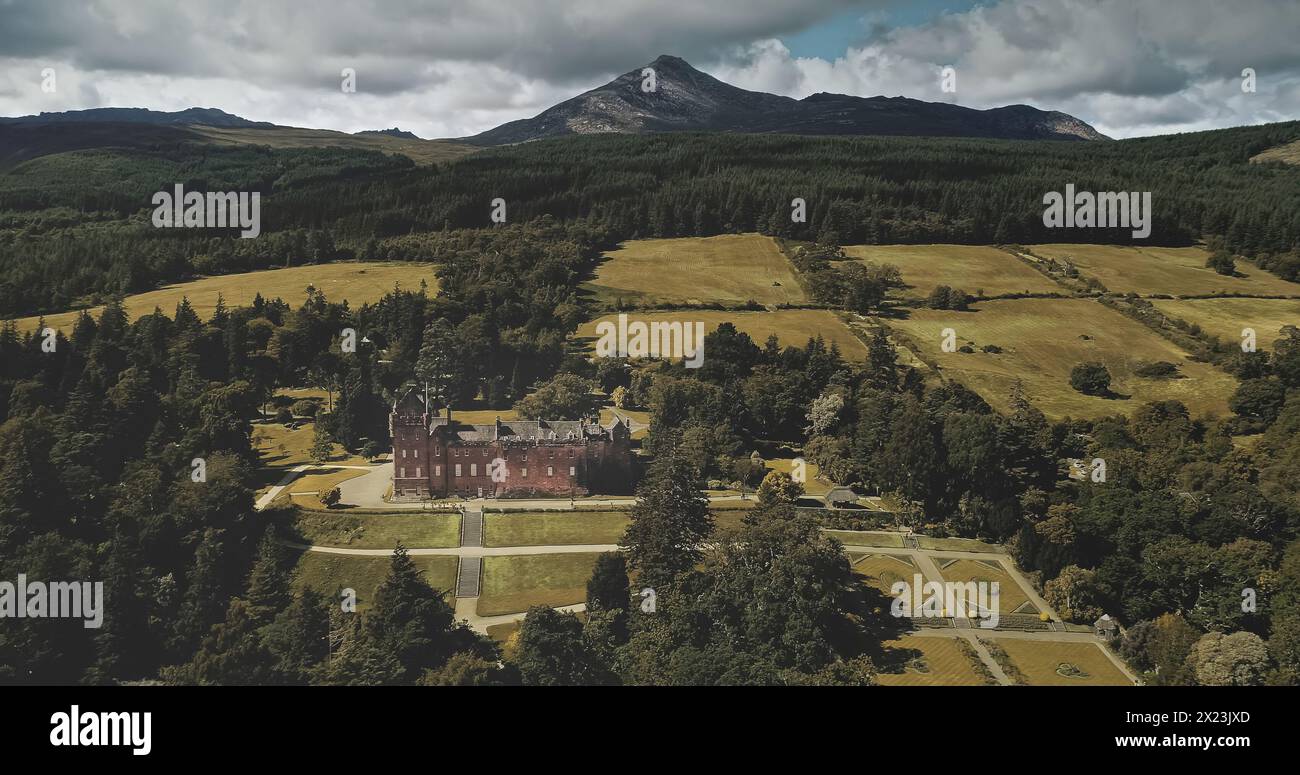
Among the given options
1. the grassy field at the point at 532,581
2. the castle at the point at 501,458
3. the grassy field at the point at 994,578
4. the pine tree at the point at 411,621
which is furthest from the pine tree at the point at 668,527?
the grassy field at the point at 994,578

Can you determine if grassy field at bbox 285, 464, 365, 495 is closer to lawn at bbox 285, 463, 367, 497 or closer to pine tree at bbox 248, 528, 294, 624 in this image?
lawn at bbox 285, 463, 367, 497

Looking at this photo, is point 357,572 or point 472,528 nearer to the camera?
point 357,572

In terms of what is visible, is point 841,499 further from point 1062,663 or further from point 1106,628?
point 1062,663

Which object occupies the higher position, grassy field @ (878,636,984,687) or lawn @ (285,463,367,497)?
lawn @ (285,463,367,497)

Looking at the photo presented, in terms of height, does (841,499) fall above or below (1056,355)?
below

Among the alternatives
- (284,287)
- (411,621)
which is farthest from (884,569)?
(284,287)

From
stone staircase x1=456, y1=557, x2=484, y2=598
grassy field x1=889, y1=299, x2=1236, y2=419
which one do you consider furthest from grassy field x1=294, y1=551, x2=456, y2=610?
grassy field x1=889, y1=299, x2=1236, y2=419
